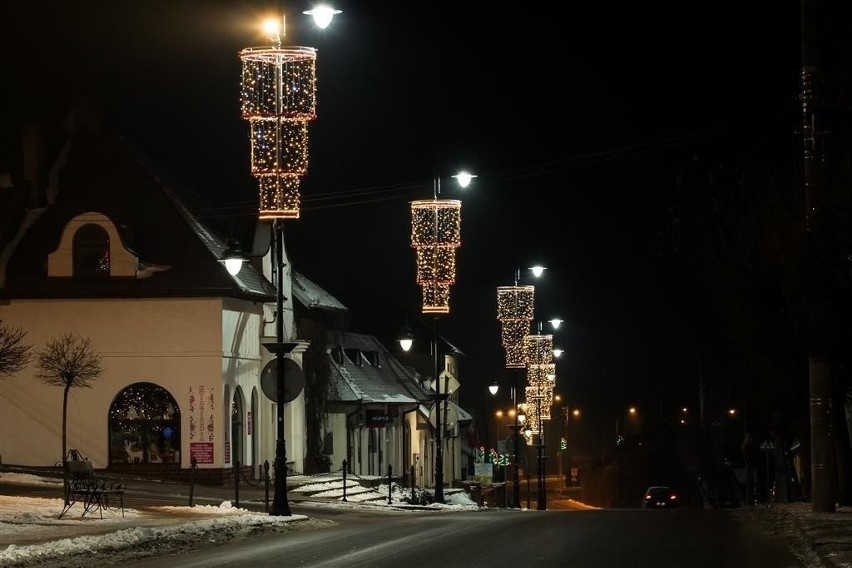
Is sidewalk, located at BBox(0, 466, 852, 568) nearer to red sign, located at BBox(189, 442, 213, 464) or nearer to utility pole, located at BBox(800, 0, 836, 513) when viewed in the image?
utility pole, located at BBox(800, 0, 836, 513)

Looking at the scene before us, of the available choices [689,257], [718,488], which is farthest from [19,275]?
[718,488]

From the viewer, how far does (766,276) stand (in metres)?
27.6

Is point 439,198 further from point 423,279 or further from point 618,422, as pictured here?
point 618,422

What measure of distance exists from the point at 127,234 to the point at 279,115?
1727 centimetres

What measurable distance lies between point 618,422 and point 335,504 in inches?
3135

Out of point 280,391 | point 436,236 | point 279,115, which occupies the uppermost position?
point 279,115

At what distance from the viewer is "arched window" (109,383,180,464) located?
3981 centimetres

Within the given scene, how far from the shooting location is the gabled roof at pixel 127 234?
39.7 meters

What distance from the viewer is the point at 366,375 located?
207 ft

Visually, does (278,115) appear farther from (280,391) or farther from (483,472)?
(483,472)

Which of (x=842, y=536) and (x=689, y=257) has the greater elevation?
(x=689, y=257)

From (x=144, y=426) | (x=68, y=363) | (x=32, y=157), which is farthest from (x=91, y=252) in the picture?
(x=68, y=363)

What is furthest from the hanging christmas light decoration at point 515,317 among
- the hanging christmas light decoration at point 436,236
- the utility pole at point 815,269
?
the utility pole at point 815,269

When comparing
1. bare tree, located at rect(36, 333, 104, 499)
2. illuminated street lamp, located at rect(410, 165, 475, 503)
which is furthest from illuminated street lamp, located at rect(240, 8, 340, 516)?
illuminated street lamp, located at rect(410, 165, 475, 503)
